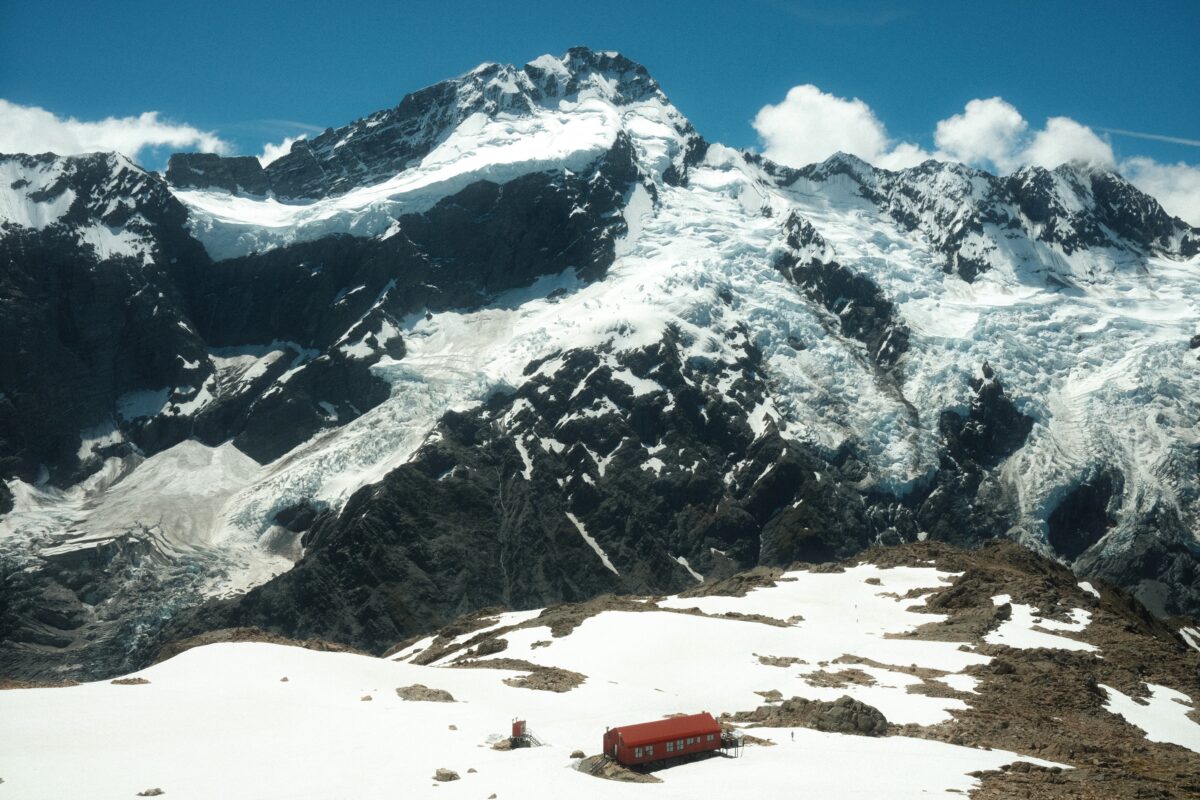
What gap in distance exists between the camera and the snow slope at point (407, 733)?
4503 centimetres

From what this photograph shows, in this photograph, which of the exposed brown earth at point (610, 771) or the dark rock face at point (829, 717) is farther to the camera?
the dark rock face at point (829, 717)

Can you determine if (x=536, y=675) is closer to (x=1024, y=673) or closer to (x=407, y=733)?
(x=407, y=733)

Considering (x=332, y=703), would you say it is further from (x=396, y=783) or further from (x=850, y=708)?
(x=850, y=708)

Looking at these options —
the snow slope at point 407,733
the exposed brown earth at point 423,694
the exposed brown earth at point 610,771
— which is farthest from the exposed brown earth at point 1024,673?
the exposed brown earth at point 610,771

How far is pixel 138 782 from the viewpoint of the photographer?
43.9 metres

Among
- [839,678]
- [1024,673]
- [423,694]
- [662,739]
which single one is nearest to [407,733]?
[423,694]

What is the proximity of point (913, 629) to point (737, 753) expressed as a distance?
4642cm

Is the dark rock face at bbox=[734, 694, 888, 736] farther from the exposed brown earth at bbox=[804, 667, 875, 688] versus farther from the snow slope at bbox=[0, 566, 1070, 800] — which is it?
the exposed brown earth at bbox=[804, 667, 875, 688]

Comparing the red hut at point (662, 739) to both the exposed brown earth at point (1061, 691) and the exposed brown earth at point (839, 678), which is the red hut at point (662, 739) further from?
the exposed brown earth at point (839, 678)

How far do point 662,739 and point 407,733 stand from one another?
12.4 meters

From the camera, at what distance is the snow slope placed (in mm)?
45031

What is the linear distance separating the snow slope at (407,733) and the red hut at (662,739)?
1.02m

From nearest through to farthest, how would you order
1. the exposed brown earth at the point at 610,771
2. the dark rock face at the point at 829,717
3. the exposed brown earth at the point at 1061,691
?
the exposed brown earth at the point at 610,771 < the exposed brown earth at the point at 1061,691 < the dark rock face at the point at 829,717

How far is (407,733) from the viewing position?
175ft
